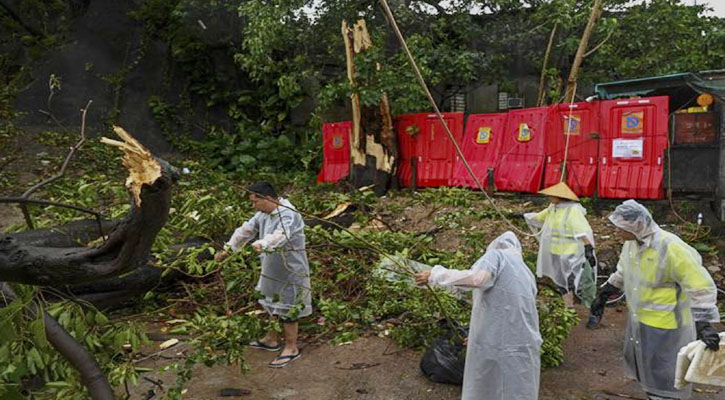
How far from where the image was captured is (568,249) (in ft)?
20.9

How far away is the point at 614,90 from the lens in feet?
32.0

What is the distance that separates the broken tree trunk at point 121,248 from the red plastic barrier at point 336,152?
380 inches

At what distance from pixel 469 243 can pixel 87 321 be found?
4.75 metres

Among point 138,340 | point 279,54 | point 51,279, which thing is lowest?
point 138,340

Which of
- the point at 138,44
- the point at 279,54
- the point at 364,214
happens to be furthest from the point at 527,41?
the point at 138,44

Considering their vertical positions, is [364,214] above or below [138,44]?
below

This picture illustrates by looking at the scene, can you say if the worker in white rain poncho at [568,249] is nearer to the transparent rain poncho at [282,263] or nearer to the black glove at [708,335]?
the black glove at [708,335]

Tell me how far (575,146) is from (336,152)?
179 inches

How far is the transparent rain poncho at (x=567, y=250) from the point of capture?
632cm

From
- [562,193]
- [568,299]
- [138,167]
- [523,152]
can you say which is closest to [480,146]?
[523,152]

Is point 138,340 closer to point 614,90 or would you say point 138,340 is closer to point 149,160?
point 149,160

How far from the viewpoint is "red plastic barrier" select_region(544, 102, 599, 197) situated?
9086 mm

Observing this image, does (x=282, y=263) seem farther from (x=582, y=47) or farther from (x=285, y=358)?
(x=582, y=47)

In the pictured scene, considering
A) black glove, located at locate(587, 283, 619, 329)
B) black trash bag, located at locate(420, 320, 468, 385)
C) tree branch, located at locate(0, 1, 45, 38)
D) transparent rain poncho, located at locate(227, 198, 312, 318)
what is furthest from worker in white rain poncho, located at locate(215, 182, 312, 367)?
tree branch, located at locate(0, 1, 45, 38)
